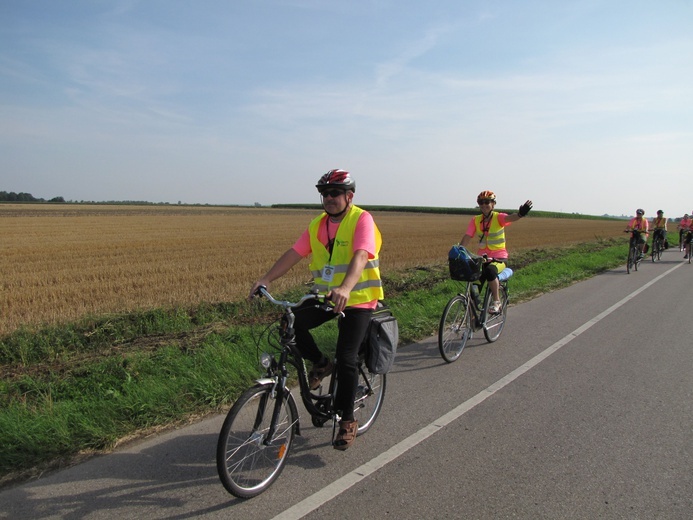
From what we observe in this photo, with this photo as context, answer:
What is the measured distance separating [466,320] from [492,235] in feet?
4.47

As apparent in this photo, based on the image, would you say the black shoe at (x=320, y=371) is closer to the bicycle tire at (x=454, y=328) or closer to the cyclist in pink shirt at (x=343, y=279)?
the cyclist in pink shirt at (x=343, y=279)

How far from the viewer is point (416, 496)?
307 cm

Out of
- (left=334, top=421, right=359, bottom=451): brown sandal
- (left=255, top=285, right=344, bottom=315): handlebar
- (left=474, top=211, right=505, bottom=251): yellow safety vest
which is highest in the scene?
(left=474, top=211, right=505, bottom=251): yellow safety vest

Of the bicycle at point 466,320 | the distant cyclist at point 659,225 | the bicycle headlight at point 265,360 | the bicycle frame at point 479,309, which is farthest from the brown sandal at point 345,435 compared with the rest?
the distant cyclist at point 659,225

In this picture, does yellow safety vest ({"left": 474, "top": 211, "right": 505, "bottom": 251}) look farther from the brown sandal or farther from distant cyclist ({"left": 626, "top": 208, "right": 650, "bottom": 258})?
distant cyclist ({"left": 626, "top": 208, "right": 650, "bottom": 258})

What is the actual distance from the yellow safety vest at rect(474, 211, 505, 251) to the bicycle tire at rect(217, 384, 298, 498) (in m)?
4.52

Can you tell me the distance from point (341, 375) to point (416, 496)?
0.93 m

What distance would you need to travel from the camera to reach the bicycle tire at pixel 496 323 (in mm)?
6766

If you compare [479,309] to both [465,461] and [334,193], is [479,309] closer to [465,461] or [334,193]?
[465,461]

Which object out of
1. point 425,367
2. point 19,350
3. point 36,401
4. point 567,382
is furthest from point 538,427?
point 19,350

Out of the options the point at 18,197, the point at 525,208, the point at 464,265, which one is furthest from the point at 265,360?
the point at 18,197

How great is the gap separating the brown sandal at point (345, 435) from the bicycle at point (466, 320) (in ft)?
7.78

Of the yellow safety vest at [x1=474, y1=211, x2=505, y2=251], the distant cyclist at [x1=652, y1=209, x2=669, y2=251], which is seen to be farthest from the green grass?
the distant cyclist at [x1=652, y1=209, x2=669, y2=251]

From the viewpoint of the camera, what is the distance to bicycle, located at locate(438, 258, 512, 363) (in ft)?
19.5
